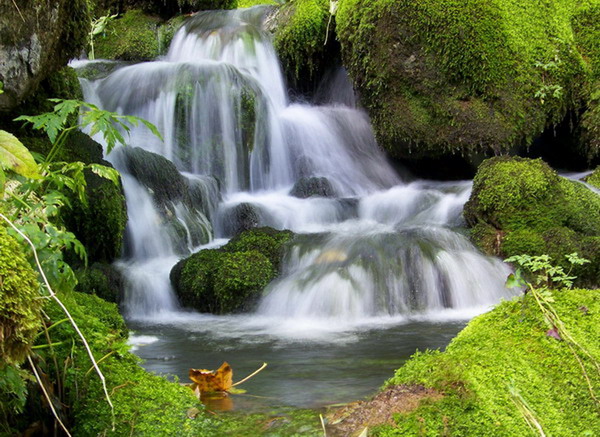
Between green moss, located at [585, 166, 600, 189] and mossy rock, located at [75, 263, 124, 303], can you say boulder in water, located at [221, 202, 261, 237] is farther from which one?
green moss, located at [585, 166, 600, 189]

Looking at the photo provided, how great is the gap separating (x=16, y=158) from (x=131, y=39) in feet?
45.1

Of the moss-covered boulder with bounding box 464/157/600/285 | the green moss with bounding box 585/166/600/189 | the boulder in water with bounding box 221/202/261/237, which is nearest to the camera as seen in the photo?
the moss-covered boulder with bounding box 464/157/600/285

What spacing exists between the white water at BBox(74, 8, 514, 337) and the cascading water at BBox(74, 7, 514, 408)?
0.8 inches

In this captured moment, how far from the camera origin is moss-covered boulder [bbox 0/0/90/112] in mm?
5637

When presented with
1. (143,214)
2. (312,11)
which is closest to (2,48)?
(143,214)

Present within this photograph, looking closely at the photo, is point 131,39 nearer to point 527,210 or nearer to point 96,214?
point 96,214

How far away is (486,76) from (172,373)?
25.0 ft

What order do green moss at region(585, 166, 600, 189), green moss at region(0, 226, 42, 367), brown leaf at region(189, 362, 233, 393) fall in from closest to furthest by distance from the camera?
green moss at region(0, 226, 42, 367)
brown leaf at region(189, 362, 233, 393)
green moss at region(585, 166, 600, 189)

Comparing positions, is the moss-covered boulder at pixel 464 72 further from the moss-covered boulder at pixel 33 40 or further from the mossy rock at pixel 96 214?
the moss-covered boulder at pixel 33 40

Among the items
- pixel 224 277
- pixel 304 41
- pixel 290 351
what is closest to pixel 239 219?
pixel 224 277

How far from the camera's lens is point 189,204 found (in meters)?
9.26

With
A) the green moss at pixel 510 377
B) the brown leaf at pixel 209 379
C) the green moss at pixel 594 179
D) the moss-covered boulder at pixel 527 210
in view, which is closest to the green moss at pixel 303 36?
the moss-covered boulder at pixel 527 210

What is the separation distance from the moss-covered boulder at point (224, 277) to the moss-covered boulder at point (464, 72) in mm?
4074

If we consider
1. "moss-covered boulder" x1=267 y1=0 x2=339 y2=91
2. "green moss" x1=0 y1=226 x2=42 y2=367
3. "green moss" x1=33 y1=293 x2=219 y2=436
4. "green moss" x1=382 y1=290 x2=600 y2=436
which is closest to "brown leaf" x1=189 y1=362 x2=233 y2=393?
"green moss" x1=33 y1=293 x2=219 y2=436
